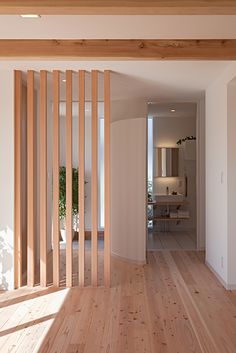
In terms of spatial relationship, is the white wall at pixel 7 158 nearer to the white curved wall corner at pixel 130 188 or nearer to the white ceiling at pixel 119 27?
the white ceiling at pixel 119 27

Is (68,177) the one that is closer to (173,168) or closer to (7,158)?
(7,158)

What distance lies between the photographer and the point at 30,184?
4340 millimetres

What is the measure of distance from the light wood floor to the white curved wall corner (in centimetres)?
73

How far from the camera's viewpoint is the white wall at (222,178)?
13.7ft

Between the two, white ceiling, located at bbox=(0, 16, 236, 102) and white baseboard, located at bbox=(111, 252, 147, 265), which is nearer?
white ceiling, located at bbox=(0, 16, 236, 102)

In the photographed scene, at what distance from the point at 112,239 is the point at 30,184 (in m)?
2.08

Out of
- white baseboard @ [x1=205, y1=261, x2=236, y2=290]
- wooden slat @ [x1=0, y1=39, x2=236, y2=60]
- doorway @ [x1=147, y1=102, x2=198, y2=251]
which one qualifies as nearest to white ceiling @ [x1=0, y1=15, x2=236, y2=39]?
wooden slat @ [x1=0, y1=39, x2=236, y2=60]

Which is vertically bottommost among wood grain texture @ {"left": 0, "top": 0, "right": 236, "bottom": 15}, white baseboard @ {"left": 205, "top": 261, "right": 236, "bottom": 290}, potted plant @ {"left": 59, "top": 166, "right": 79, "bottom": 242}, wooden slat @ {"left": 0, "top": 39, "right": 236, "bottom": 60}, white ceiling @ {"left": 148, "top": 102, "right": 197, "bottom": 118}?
white baseboard @ {"left": 205, "top": 261, "right": 236, "bottom": 290}

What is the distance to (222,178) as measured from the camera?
14.3 ft

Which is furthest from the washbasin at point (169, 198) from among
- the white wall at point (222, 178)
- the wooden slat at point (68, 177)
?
the wooden slat at point (68, 177)

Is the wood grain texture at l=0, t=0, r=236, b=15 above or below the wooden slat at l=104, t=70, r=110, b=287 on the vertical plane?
above

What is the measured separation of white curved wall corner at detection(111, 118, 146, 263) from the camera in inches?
213

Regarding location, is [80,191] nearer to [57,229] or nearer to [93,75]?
[57,229]

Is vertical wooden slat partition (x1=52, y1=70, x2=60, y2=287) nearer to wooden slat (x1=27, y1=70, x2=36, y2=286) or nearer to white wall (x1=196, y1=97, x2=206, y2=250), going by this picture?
wooden slat (x1=27, y1=70, x2=36, y2=286)
